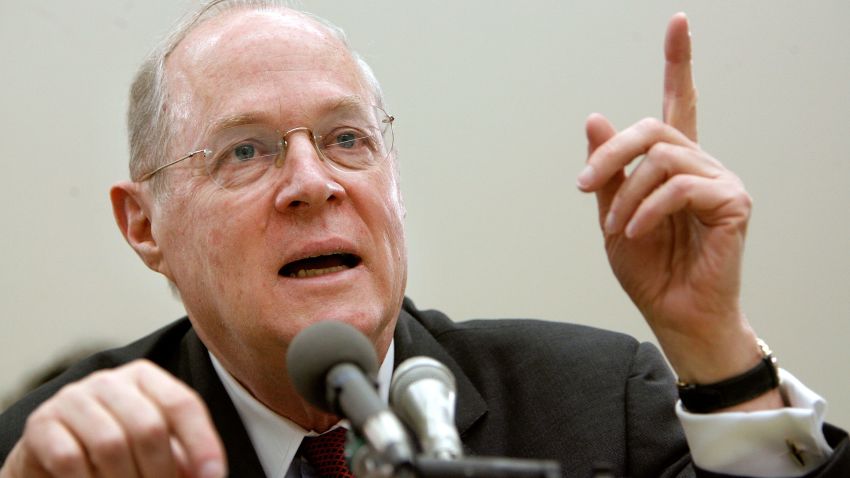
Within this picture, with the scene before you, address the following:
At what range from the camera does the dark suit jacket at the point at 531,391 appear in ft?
6.60

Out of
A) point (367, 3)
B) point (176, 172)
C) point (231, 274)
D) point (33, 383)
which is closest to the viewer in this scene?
point (231, 274)

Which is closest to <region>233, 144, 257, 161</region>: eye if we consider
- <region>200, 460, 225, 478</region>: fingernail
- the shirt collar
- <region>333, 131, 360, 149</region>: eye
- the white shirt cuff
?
<region>333, 131, 360, 149</region>: eye

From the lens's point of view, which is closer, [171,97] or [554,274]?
[171,97]

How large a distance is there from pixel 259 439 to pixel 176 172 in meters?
0.61

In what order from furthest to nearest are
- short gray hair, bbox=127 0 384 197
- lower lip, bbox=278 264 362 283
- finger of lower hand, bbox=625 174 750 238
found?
short gray hair, bbox=127 0 384 197
lower lip, bbox=278 264 362 283
finger of lower hand, bbox=625 174 750 238

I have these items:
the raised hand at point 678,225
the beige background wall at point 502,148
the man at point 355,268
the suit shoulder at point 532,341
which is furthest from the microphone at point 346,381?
the beige background wall at point 502,148

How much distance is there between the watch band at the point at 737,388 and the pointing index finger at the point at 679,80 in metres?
0.44

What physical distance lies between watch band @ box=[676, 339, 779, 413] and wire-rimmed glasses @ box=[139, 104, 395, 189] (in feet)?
2.74

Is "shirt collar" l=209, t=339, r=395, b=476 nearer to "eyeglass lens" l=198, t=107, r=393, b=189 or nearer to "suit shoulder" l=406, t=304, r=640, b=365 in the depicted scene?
"suit shoulder" l=406, t=304, r=640, b=365

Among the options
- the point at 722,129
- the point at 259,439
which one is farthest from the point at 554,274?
the point at 259,439

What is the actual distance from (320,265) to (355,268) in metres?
0.08

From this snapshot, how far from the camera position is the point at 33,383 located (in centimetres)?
268

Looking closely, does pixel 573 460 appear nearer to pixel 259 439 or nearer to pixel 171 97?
pixel 259 439

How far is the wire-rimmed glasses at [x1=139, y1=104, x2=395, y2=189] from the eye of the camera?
1.93 m
